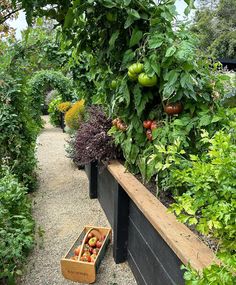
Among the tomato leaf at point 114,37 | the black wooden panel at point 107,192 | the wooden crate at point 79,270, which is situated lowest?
the wooden crate at point 79,270

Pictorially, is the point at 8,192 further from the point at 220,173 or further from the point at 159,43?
the point at 220,173

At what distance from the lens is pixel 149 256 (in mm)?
1856

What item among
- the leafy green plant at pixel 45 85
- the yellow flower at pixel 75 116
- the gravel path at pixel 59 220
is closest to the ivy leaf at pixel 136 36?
the gravel path at pixel 59 220

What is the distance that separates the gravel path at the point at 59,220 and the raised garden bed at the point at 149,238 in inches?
7.9

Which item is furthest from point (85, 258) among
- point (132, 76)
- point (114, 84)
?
point (132, 76)

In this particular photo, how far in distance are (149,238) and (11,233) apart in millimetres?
1053

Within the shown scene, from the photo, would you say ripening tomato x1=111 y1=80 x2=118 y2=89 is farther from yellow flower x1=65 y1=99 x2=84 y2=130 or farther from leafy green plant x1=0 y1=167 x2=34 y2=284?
yellow flower x1=65 y1=99 x2=84 y2=130

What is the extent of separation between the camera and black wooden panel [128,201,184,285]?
149 cm

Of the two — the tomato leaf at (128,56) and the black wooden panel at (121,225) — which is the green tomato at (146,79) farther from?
the black wooden panel at (121,225)

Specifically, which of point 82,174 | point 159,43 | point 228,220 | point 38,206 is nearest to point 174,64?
point 159,43

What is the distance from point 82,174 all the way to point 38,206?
54.5 inches

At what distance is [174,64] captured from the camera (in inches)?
64.5

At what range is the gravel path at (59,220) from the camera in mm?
2334

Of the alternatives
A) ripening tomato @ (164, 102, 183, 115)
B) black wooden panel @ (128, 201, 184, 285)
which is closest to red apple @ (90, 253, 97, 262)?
black wooden panel @ (128, 201, 184, 285)
